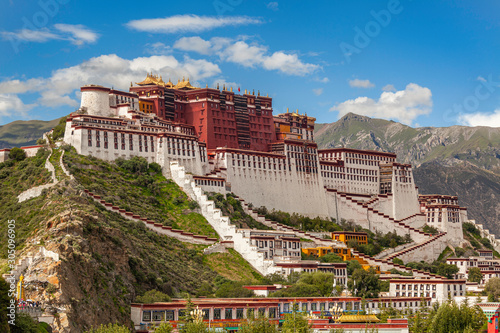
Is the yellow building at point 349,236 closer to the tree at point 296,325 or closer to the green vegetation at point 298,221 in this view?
the green vegetation at point 298,221

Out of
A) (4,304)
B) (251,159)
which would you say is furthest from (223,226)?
(4,304)

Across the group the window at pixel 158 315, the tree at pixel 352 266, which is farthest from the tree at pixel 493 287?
the window at pixel 158 315

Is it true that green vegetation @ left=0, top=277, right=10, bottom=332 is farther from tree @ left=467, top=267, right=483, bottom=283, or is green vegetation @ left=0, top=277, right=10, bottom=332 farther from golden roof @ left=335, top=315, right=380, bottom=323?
tree @ left=467, top=267, right=483, bottom=283

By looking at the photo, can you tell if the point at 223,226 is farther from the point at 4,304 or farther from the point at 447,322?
the point at 4,304

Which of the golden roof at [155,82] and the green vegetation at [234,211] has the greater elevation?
the golden roof at [155,82]

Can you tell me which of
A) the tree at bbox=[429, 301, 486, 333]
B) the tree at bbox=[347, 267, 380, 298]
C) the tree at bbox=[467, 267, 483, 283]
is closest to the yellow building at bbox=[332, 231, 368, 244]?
the tree at bbox=[467, 267, 483, 283]

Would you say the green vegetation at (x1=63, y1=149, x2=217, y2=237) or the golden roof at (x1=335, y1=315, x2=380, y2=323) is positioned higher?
the green vegetation at (x1=63, y1=149, x2=217, y2=237)
